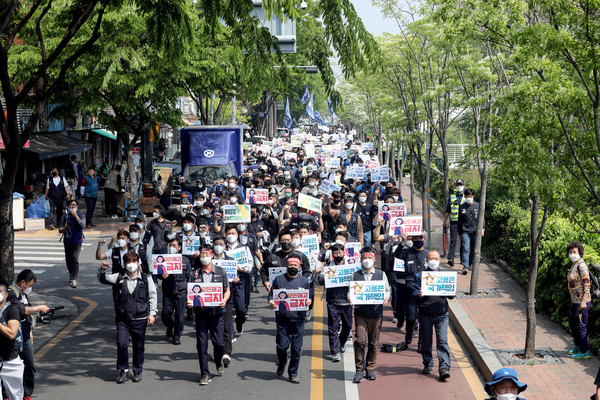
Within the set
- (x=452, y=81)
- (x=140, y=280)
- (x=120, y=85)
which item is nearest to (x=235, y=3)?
(x=140, y=280)

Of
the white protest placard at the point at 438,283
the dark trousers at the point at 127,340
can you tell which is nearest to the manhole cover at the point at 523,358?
the white protest placard at the point at 438,283

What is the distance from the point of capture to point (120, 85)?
24.4 metres

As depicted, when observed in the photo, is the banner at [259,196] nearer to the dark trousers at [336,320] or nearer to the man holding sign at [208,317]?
the dark trousers at [336,320]

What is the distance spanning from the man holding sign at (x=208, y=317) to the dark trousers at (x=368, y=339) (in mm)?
1778

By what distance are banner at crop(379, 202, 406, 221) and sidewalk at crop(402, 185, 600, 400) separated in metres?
1.84

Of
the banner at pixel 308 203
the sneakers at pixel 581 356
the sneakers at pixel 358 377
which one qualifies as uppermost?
the banner at pixel 308 203

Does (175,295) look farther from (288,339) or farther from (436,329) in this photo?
(436,329)

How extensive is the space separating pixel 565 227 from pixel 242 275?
6086mm

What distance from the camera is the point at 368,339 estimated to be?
405 inches

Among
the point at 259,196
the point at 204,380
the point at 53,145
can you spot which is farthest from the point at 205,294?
the point at 53,145

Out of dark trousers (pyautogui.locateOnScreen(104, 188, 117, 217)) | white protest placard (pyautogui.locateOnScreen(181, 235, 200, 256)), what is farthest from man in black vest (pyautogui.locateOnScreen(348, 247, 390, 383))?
dark trousers (pyautogui.locateOnScreen(104, 188, 117, 217))

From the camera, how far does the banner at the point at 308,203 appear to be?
16.5m

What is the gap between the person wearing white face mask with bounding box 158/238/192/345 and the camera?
472 inches

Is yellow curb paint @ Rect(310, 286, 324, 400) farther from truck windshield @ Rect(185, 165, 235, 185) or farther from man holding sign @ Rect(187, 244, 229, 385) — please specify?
truck windshield @ Rect(185, 165, 235, 185)
